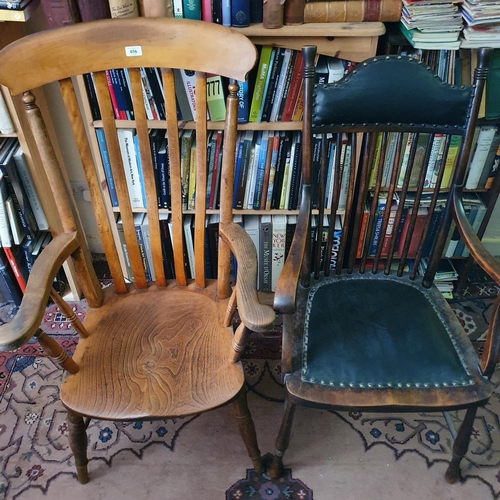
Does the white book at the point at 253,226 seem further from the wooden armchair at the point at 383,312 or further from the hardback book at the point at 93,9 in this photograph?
the hardback book at the point at 93,9

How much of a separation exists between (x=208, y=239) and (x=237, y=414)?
700 millimetres

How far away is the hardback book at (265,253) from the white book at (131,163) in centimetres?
42

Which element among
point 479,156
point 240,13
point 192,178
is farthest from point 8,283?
point 479,156

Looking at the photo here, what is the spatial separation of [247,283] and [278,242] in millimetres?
685

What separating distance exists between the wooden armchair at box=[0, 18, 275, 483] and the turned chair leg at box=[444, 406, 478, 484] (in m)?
0.54

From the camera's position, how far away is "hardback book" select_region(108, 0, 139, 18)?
1.18m

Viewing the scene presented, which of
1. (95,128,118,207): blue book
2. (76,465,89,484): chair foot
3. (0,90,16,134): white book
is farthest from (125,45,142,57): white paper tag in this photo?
(76,465,89,484): chair foot

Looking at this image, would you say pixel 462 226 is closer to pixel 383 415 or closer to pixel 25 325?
pixel 383 415

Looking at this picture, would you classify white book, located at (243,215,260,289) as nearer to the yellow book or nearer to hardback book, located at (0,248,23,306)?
the yellow book

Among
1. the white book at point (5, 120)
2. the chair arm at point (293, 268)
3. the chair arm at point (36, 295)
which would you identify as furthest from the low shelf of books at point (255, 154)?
the chair arm at point (36, 295)

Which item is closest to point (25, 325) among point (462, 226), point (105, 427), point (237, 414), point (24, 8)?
point (237, 414)

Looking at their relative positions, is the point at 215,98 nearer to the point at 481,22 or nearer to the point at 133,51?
the point at 133,51

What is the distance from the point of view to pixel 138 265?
1.33 m

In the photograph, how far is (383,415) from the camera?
5.00 ft
